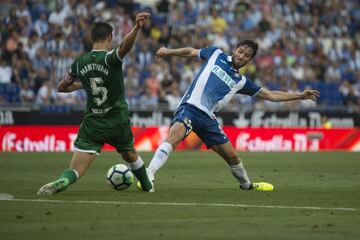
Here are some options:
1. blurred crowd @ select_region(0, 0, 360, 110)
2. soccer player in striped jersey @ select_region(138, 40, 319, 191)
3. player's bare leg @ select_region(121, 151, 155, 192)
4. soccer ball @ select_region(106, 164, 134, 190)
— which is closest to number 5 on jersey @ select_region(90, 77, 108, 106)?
player's bare leg @ select_region(121, 151, 155, 192)

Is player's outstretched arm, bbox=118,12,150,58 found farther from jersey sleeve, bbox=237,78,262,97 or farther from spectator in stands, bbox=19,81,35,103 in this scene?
spectator in stands, bbox=19,81,35,103

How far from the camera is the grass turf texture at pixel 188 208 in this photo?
9180mm

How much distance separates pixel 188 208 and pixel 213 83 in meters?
3.01

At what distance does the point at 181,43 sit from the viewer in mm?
30438

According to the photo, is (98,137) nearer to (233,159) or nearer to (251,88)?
(233,159)

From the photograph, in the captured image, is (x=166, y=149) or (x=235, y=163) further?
(x=235, y=163)

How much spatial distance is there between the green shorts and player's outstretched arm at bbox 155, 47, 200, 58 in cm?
118

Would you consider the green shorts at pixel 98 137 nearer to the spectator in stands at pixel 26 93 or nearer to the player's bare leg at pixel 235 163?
the player's bare leg at pixel 235 163

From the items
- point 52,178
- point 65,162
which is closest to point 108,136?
point 52,178

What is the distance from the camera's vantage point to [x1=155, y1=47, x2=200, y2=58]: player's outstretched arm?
1301cm

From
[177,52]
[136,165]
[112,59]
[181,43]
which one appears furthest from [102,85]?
[181,43]

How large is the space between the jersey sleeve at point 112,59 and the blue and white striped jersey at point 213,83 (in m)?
1.82

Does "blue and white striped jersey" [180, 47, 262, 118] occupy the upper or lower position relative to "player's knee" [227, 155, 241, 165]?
upper

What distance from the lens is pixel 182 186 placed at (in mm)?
14781
